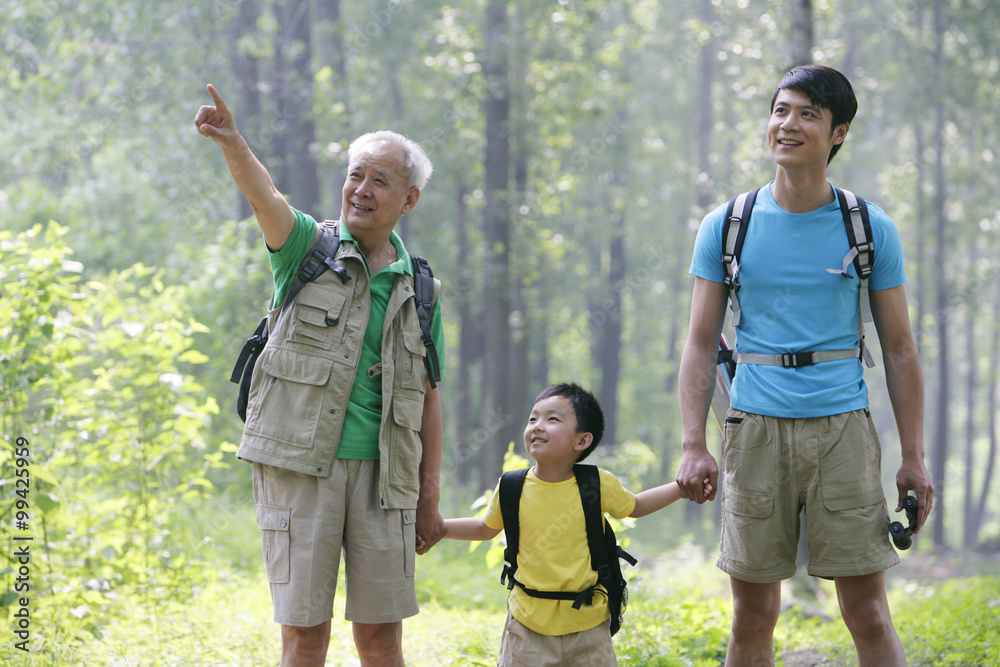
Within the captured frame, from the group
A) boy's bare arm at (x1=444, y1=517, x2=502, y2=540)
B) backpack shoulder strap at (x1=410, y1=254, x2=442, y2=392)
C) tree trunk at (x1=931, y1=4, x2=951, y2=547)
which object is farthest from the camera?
tree trunk at (x1=931, y1=4, x2=951, y2=547)

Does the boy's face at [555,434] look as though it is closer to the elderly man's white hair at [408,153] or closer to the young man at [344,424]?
the young man at [344,424]

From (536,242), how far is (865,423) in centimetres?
1185

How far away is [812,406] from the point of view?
3107 millimetres

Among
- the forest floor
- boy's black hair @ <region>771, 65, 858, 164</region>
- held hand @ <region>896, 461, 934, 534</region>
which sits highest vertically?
boy's black hair @ <region>771, 65, 858, 164</region>

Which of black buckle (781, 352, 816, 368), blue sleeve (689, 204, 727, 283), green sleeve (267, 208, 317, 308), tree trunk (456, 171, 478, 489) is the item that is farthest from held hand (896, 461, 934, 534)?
tree trunk (456, 171, 478, 489)

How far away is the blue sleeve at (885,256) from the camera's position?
3164 millimetres

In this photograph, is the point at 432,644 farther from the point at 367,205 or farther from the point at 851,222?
the point at 851,222

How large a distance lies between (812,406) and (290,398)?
1897 mm

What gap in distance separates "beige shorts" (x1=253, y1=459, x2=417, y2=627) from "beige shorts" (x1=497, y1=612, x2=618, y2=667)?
16.7 inches

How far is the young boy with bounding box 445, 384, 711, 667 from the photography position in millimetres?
3182

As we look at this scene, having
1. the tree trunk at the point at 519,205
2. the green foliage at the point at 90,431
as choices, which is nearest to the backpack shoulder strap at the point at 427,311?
the green foliage at the point at 90,431

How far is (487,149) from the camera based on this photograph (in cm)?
1447

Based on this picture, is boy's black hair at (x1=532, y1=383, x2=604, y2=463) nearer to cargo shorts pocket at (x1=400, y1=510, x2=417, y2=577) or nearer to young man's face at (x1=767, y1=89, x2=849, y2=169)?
cargo shorts pocket at (x1=400, y1=510, x2=417, y2=577)

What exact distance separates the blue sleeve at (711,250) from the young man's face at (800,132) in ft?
1.04
